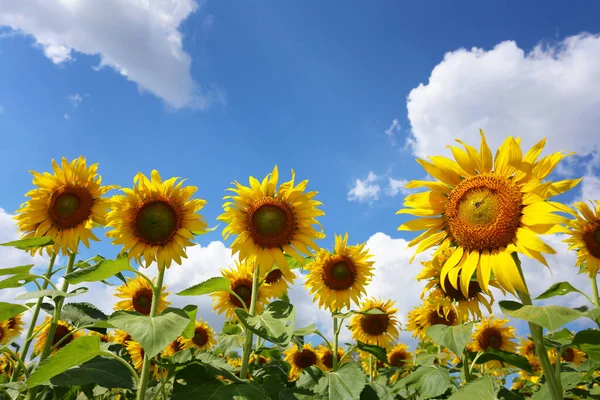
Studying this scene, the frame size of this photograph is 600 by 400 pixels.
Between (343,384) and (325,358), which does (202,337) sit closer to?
(325,358)

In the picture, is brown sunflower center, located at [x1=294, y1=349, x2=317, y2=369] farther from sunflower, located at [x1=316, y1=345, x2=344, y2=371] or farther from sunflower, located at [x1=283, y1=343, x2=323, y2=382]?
sunflower, located at [x1=316, y1=345, x2=344, y2=371]

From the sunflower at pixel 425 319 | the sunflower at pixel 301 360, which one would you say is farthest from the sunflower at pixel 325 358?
the sunflower at pixel 425 319

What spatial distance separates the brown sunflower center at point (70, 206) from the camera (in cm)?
526

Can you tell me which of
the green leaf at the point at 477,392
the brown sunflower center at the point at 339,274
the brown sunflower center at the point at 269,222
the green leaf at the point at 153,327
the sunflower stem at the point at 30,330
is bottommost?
the green leaf at the point at 477,392

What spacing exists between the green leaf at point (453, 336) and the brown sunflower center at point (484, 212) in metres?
1.00

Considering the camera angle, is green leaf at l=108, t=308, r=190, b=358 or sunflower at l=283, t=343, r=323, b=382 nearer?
green leaf at l=108, t=308, r=190, b=358

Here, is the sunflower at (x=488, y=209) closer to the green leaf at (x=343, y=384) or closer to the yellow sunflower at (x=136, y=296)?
the green leaf at (x=343, y=384)

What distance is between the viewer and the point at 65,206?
5.31 m

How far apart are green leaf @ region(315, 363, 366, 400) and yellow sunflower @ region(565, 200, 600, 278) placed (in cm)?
360

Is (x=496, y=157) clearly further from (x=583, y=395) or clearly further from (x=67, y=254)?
(x=67, y=254)

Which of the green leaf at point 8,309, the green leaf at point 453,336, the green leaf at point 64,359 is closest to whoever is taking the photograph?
the green leaf at point 64,359

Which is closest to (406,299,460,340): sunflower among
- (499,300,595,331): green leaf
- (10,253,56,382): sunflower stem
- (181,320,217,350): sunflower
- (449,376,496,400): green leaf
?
(181,320,217,350): sunflower

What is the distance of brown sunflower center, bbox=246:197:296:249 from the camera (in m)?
4.91

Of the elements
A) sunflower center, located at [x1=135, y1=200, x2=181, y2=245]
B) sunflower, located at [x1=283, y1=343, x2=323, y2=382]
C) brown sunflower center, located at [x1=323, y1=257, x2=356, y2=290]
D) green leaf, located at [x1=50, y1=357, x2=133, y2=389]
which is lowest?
green leaf, located at [x1=50, y1=357, x2=133, y2=389]
